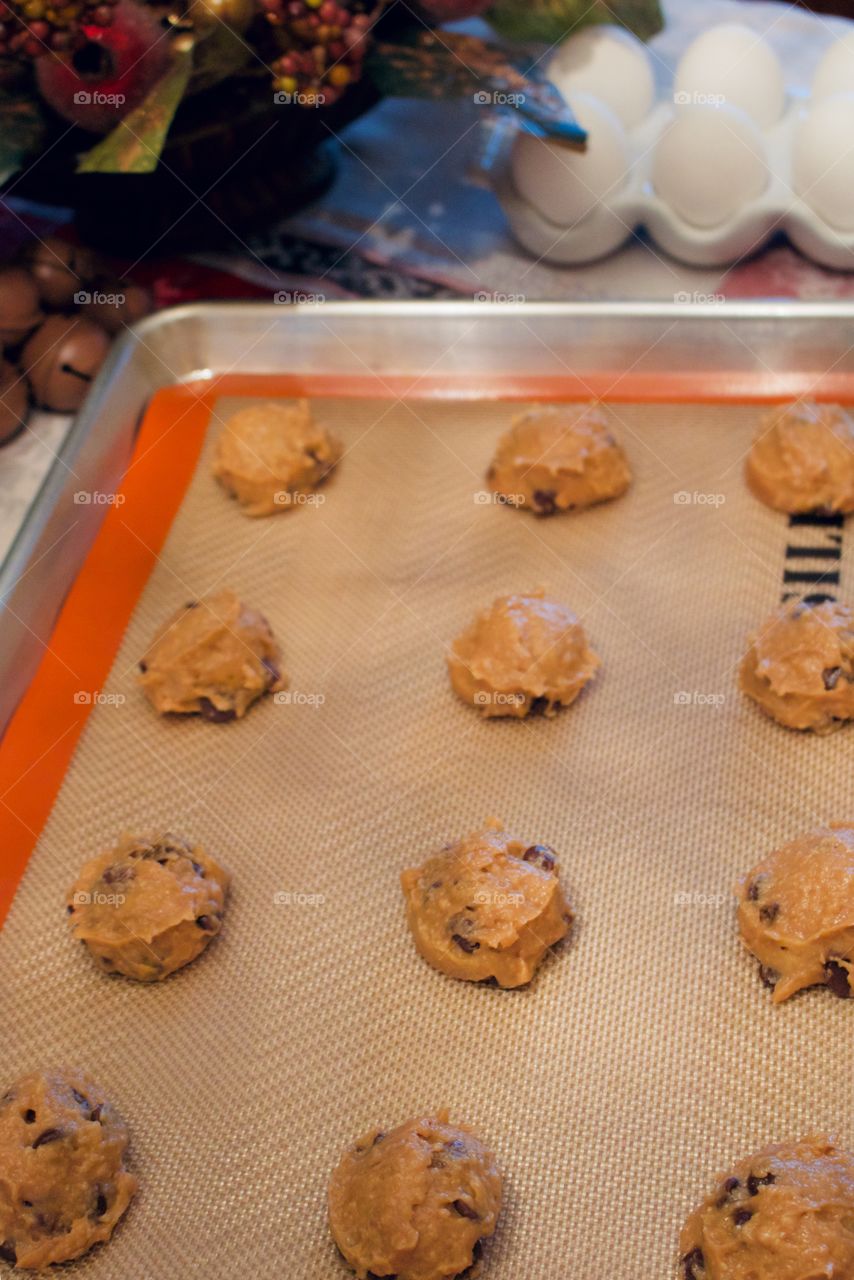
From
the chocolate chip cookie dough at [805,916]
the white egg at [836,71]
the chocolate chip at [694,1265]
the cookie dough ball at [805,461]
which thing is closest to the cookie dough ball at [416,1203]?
the chocolate chip at [694,1265]

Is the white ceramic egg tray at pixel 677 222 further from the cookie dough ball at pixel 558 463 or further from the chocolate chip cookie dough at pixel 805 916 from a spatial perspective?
the chocolate chip cookie dough at pixel 805 916

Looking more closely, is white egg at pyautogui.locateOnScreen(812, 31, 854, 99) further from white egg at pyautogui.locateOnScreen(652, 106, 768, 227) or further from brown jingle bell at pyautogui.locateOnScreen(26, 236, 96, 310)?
brown jingle bell at pyautogui.locateOnScreen(26, 236, 96, 310)

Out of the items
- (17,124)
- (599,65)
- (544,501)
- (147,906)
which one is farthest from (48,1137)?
(599,65)

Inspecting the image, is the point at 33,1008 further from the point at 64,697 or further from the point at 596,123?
the point at 596,123

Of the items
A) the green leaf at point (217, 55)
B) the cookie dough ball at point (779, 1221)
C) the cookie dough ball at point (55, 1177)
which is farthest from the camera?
the green leaf at point (217, 55)

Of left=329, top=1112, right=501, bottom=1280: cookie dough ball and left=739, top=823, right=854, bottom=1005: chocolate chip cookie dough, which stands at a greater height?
left=329, top=1112, right=501, bottom=1280: cookie dough ball

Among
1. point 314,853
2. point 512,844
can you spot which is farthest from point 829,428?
point 314,853

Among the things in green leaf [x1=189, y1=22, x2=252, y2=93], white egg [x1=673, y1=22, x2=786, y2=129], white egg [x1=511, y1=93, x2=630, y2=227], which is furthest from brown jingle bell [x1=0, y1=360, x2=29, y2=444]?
white egg [x1=673, y1=22, x2=786, y2=129]
